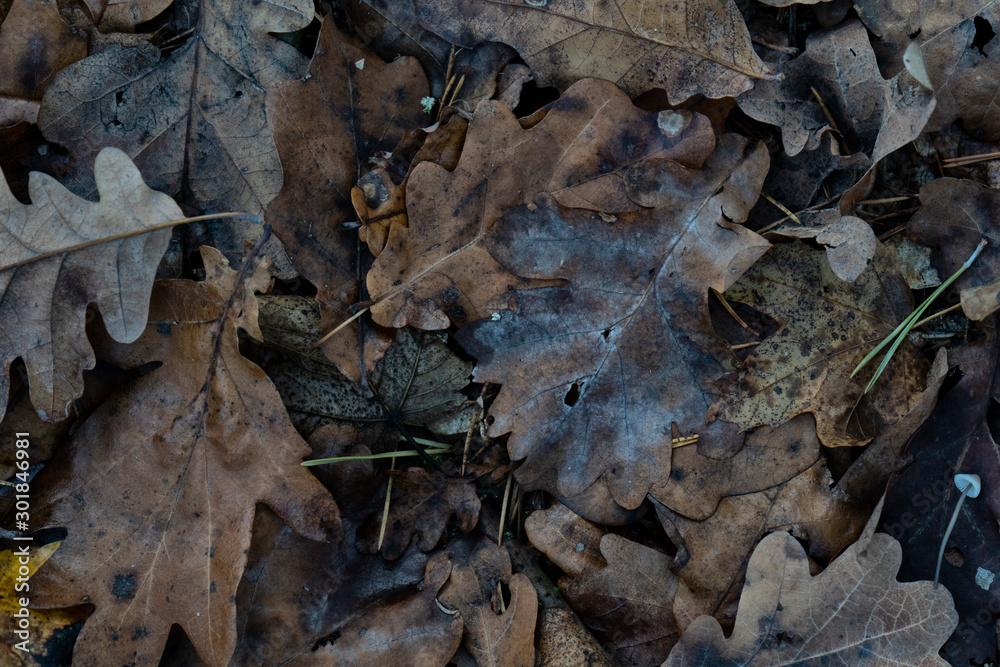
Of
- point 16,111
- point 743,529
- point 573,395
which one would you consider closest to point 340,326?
point 573,395

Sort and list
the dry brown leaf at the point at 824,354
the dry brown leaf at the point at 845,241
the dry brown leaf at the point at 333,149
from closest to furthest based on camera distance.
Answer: the dry brown leaf at the point at 845,241
the dry brown leaf at the point at 333,149
the dry brown leaf at the point at 824,354

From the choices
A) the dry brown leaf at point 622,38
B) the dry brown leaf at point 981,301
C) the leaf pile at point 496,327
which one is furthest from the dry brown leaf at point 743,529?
the dry brown leaf at point 622,38

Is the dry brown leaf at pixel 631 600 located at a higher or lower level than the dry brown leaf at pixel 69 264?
lower

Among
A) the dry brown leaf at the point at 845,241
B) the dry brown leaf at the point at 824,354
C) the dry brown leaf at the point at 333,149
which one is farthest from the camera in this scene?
the dry brown leaf at the point at 824,354

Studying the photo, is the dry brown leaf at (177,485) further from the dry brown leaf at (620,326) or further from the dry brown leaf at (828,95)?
the dry brown leaf at (828,95)

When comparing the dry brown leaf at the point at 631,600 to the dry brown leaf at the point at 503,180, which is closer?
the dry brown leaf at the point at 503,180

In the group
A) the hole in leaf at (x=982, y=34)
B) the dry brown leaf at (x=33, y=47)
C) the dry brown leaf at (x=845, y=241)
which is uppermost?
the hole in leaf at (x=982, y=34)
